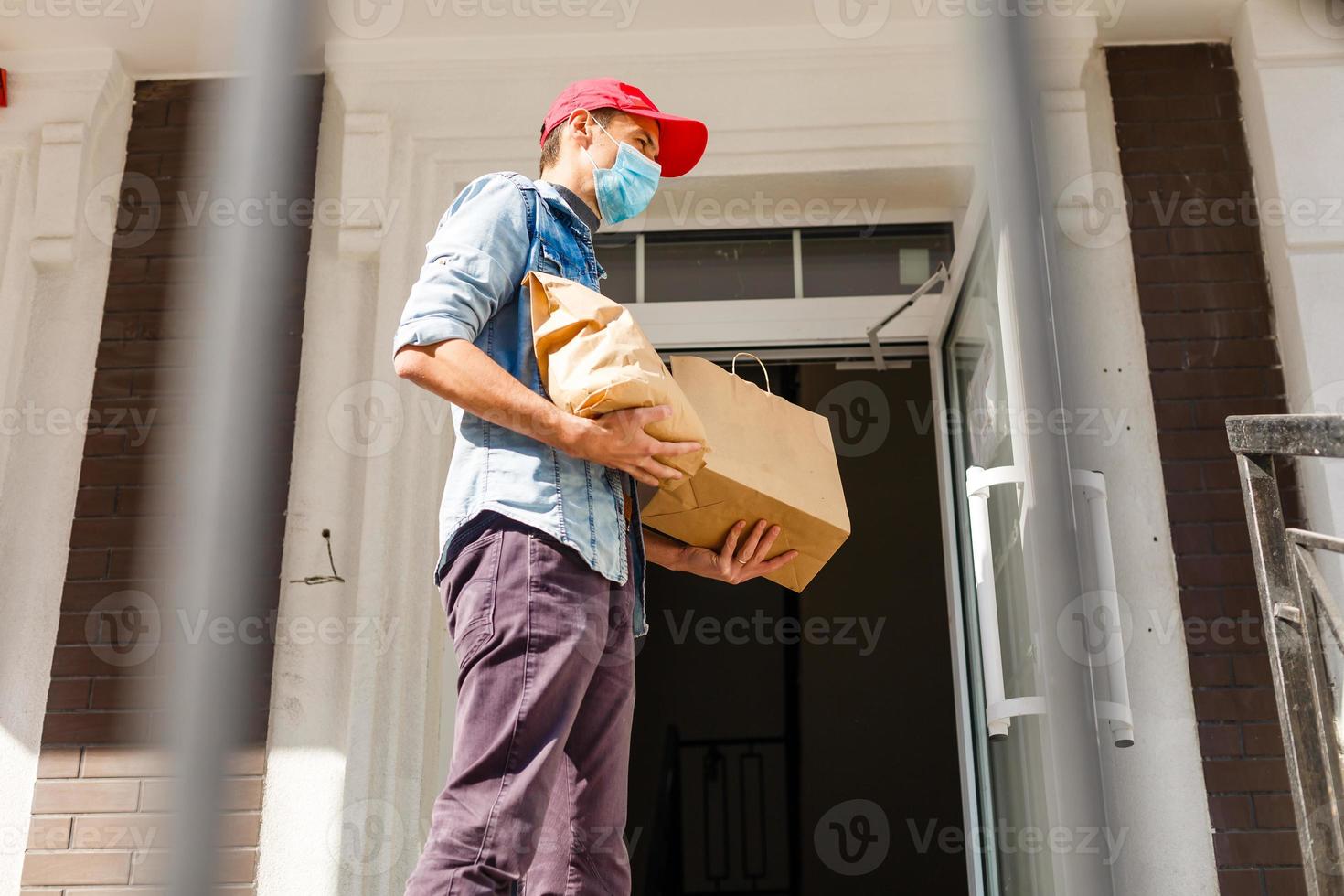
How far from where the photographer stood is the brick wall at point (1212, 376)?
11.6ft

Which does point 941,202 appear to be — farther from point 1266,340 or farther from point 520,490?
point 520,490

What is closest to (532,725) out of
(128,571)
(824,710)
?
(128,571)

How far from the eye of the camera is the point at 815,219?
4391mm

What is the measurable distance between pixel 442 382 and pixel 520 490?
191 mm

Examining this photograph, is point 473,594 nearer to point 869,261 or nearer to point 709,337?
point 709,337

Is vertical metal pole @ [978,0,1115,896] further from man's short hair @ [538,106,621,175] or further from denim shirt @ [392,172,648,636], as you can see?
man's short hair @ [538,106,621,175]

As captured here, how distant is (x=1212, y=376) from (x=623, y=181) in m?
2.35

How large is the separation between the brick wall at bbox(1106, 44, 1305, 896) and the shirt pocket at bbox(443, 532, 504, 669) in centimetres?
251

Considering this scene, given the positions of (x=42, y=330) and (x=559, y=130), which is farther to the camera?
(x=42, y=330)

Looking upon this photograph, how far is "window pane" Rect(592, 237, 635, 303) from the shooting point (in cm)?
441

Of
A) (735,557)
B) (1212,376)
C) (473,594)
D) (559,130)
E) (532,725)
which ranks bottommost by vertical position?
(532,725)

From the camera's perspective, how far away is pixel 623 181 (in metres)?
2.29

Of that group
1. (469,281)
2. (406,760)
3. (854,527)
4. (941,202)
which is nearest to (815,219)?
(941,202)

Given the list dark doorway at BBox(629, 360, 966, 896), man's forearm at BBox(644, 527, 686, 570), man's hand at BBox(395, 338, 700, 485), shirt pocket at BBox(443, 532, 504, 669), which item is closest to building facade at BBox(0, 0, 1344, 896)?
man's forearm at BBox(644, 527, 686, 570)
